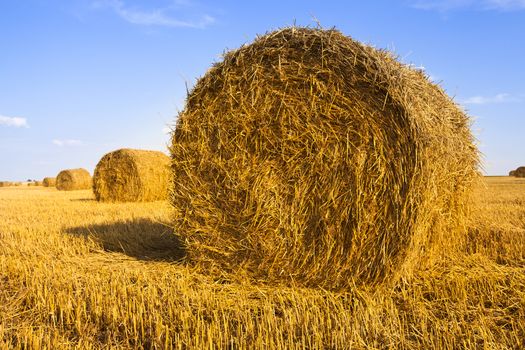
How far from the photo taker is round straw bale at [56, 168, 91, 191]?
20906 millimetres

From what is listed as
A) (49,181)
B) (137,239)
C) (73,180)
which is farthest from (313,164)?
(49,181)

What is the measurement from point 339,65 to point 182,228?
7.16ft

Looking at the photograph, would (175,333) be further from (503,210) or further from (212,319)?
(503,210)

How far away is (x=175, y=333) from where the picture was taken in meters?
2.81

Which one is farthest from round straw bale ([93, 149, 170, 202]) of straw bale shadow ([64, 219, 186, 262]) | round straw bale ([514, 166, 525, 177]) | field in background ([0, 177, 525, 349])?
round straw bale ([514, 166, 525, 177])

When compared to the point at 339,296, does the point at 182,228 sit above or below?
above

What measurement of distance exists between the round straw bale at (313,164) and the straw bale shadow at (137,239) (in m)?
0.86

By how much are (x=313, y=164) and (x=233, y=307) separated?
140 cm

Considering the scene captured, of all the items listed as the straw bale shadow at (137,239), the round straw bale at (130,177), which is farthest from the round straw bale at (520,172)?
the straw bale shadow at (137,239)

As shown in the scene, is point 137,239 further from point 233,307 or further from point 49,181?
point 49,181

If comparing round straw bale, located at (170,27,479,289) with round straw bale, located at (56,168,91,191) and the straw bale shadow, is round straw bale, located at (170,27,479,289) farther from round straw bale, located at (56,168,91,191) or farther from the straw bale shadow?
round straw bale, located at (56,168,91,191)

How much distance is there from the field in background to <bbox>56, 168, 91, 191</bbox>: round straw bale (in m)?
16.8

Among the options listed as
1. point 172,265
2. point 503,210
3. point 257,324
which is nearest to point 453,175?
A: point 257,324

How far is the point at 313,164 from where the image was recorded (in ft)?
12.9
